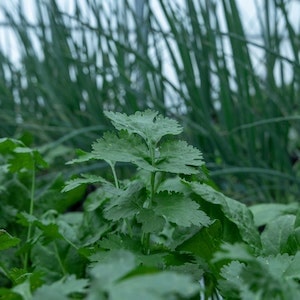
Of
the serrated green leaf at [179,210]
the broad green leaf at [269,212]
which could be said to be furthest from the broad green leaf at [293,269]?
the broad green leaf at [269,212]

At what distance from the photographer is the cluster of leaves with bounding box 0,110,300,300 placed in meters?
0.50

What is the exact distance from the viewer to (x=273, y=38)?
1.90 metres

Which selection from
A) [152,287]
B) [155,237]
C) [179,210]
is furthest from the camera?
[155,237]

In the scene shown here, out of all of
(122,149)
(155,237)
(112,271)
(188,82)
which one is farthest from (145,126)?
(188,82)

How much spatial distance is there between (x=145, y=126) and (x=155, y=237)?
30 cm

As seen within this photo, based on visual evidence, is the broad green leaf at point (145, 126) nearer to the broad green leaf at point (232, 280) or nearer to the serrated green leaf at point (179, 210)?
the serrated green leaf at point (179, 210)

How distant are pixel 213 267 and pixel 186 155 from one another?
150 millimetres

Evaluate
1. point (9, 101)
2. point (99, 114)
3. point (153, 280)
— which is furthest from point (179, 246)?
point (9, 101)

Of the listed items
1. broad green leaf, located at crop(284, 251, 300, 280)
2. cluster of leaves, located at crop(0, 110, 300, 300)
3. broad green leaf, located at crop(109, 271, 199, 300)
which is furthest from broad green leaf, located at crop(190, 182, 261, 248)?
broad green leaf, located at crop(109, 271, 199, 300)

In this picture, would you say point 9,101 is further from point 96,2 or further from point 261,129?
point 261,129

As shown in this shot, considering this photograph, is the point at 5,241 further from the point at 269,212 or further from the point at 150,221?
the point at 269,212

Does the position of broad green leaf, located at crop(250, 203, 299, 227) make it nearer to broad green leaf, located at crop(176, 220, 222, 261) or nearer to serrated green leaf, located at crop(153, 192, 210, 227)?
broad green leaf, located at crop(176, 220, 222, 261)

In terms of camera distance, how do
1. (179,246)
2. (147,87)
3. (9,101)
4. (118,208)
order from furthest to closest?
1. (9,101)
2. (147,87)
3. (179,246)
4. (118,208)

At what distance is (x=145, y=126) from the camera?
2.73 feet
